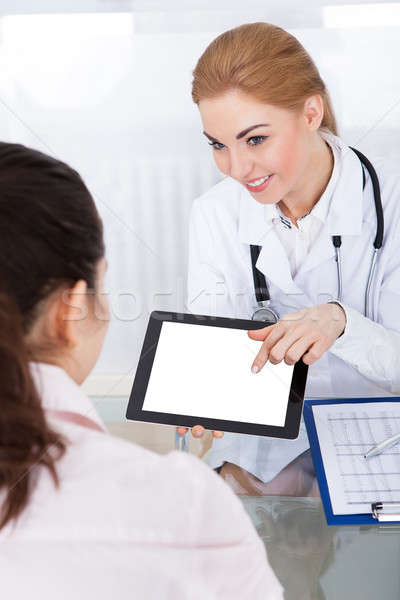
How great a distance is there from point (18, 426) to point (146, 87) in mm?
766

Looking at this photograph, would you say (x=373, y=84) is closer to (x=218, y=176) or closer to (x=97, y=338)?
(x=218, y=176)

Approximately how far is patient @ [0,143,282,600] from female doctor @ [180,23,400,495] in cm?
44

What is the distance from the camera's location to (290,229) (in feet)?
3.60

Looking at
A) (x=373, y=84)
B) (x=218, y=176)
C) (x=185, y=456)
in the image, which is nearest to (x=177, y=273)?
(x=218, y=176)

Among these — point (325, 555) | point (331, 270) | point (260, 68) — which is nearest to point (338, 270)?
point (331, 270)

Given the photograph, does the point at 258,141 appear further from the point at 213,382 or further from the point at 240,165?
the point at 213,382

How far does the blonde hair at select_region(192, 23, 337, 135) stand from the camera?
0.93 meters

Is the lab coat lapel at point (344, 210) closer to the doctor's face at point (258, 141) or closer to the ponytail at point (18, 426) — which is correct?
the doctor's face at point (258, 141)

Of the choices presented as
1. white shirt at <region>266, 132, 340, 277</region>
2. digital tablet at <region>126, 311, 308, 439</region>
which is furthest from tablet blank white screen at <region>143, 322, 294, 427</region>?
white shirt at <region>266, 132, 340, 277</region>

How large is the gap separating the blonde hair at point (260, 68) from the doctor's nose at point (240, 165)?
93 mm

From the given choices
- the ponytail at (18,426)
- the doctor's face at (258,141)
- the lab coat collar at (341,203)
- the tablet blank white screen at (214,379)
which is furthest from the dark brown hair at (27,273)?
the lab coat collar at (341,203)

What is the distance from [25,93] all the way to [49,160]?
0.64 metres

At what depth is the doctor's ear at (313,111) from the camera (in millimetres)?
994

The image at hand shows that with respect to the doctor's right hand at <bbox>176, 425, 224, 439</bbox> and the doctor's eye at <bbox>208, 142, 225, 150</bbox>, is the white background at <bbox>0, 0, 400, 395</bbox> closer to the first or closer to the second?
the doctor's eye at <bbox>208, 142, 225, 150</bbox>
